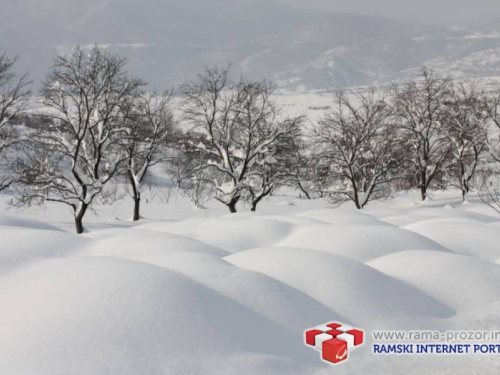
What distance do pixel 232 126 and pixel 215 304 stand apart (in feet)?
70.1

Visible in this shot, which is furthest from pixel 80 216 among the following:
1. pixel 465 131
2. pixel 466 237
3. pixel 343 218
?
pixel 465 131

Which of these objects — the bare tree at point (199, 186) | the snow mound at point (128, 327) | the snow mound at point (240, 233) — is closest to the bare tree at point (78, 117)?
the bare tree at point (199, 186)

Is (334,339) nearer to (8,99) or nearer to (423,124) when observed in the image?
(8,99)

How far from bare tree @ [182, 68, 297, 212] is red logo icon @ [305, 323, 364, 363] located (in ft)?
61.9

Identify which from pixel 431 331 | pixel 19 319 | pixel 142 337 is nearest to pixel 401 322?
pixel 431 331

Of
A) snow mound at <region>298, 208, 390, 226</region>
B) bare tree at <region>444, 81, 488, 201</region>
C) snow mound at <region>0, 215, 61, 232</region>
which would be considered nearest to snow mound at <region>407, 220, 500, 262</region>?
snow mound at <region>298, 208, 390, 226</region>

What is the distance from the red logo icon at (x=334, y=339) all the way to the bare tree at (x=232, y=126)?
61.9ft

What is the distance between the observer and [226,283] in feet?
27.1

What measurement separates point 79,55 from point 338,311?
1812cm

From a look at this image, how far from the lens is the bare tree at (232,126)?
2725 centimetres

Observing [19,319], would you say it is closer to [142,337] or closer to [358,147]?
[142,337]

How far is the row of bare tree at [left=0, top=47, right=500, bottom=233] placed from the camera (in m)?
21.8

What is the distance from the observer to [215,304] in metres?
7.48

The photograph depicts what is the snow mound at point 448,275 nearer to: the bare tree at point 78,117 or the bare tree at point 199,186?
the bare tree at point 78,117
